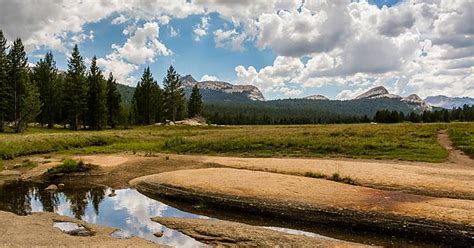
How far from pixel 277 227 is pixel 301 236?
8.76ft

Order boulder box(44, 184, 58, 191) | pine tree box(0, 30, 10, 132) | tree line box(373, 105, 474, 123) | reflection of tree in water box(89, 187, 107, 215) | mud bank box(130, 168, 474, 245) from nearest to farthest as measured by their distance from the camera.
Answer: mud bank box(130, 168, 474, 245) < reflection of tree in water box(89, 187, 107, 215) < boulder box(44, 184, 58, 191) < pine tree box(0, 30, 10, 132) < tree line box(373, 105, 474, 123)

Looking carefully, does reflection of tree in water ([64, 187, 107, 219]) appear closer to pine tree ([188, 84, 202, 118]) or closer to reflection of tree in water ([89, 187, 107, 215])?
reflection of tree in water ([89, 187, 107, 215])

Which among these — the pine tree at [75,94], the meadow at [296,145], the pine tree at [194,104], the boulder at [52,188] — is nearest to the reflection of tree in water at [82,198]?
the boulder at [52,188]

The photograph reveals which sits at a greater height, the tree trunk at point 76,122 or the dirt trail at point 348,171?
the tree trunk at point 76,122

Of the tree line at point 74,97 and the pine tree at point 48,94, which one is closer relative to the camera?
the tree line at point 74,97

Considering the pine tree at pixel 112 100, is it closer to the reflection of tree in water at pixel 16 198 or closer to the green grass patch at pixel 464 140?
the reflection of tree in water at pixel 16 198

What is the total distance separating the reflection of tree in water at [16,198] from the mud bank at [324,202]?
28.5 feet

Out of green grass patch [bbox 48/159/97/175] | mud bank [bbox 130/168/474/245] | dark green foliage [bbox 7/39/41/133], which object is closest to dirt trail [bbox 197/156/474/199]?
mud bank [bbox 130/168/474/245]

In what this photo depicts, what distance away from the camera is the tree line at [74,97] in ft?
256

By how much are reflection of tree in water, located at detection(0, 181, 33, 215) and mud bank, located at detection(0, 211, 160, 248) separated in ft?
10.8

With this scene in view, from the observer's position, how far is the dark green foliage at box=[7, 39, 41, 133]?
7606cm

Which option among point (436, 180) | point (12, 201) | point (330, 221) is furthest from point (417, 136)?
point (12, 201)

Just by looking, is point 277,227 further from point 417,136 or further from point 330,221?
point 417,136

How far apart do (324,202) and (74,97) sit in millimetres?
82434
